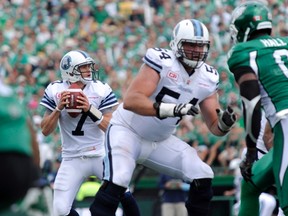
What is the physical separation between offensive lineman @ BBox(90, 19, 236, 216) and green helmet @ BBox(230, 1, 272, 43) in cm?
82

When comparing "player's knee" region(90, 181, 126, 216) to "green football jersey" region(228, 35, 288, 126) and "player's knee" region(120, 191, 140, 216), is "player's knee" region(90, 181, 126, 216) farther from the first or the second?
"green football jersey" region(228, 35, 288, 126)

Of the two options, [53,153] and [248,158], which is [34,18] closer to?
[53,153]

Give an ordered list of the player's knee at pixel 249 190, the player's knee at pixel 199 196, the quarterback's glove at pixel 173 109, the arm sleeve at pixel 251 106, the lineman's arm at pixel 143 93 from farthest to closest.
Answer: the player's knee at pixel 199 196
the lineman's arm at pixel 143 93
the quarterback's glove at pixel 173 109
the player's knee at pixel 249 190
the arm sleeve at pixel 251 106

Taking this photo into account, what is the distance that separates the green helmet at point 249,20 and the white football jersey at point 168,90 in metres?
0.89

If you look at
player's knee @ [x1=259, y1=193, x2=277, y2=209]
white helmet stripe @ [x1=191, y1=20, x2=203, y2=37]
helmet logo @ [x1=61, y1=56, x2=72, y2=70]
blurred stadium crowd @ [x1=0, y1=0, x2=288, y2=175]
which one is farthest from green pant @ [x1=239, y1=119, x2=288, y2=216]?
blurred stadium crowd @ [x1=0, y1=0, x2=288, y2=175]

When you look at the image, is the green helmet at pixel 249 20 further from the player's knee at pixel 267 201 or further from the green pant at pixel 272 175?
the player's knee at pixel 267 201

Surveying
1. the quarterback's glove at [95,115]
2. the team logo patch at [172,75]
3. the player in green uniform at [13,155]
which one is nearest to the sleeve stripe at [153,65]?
the team logo patch at [172,75]

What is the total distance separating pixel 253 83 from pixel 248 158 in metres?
0.54

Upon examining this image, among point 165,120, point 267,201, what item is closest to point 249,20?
point 165,120

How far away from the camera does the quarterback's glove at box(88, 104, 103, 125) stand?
302 inches

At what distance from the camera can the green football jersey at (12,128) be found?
115 inches

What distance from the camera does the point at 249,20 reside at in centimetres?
581

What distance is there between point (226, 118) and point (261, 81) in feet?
2.98

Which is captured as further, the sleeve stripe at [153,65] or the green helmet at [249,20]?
the sleeve stripe at [153,65]
